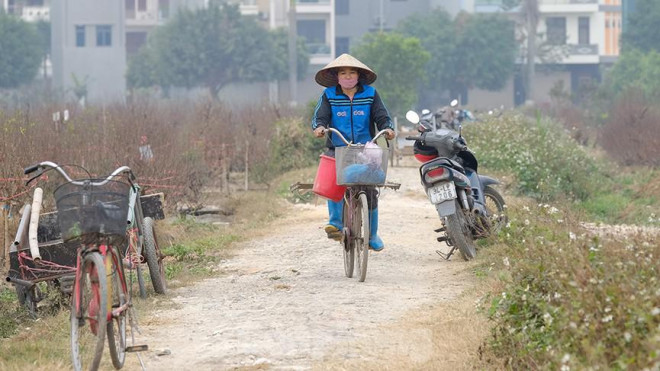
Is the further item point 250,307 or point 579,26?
point 579,26

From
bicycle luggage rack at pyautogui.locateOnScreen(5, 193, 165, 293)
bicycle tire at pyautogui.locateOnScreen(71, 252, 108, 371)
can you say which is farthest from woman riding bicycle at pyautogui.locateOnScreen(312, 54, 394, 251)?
bicycle tire at pyautogui.locateOnScreen(71, 252, 108, 371)

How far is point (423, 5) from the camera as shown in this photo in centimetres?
8456

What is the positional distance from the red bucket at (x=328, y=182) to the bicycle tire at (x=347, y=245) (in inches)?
4.3

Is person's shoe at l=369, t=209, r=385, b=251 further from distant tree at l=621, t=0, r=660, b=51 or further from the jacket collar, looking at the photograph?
distant tree at l=621, t=0, r=660, b=51

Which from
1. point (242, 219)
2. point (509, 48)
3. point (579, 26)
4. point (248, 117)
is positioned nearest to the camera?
point (242, 219)

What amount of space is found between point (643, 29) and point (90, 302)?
218 ft

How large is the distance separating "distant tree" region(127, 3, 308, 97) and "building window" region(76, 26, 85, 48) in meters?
5.03

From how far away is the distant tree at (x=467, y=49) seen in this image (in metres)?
73.1

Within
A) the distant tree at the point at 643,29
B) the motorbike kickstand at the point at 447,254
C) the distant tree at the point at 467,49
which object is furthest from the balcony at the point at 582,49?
the motorbike kickstand at the point at 447,254

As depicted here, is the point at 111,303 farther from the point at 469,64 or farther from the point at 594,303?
the point at 469,64

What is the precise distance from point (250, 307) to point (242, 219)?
32.8 ft

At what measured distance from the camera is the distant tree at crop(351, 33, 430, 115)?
54.4m

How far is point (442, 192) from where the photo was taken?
10.8 m

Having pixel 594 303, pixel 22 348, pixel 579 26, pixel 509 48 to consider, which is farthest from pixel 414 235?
pixel 579 26
